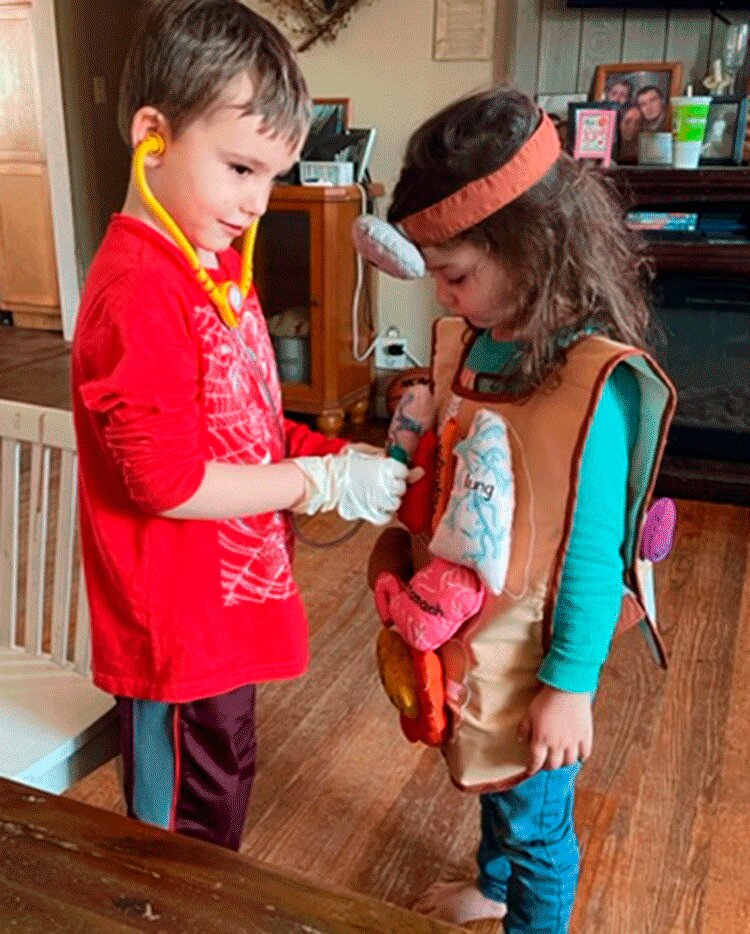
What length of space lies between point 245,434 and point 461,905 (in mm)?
779

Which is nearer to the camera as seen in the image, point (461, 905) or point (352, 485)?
point (352, 485)

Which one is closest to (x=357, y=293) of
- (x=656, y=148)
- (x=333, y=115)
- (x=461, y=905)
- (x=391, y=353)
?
(x=391, y=353)

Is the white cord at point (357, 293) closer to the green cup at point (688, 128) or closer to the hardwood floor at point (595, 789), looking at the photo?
the green cup at point (688, 128)

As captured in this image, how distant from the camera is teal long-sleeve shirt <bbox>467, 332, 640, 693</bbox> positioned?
2.84 ft

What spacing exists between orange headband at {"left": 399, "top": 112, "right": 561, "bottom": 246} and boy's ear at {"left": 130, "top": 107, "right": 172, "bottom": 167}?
24cm

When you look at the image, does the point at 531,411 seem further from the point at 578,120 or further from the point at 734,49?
the point at 734,49

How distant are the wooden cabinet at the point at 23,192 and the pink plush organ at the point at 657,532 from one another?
14.6ft

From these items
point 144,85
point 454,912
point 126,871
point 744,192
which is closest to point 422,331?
point 744,192

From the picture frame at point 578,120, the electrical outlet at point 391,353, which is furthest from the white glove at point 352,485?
the electrical outlet at point 391,353

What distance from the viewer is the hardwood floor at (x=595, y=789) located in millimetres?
1383

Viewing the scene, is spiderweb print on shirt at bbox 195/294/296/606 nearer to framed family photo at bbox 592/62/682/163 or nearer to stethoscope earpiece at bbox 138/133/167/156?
stethoscope earpiece at bbox 138/133/167/156

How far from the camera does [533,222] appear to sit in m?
0.85


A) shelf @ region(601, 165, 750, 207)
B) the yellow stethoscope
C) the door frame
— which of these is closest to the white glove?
the yellow stethoscope

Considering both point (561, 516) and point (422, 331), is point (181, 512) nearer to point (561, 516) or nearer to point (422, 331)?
point (561, 516)
